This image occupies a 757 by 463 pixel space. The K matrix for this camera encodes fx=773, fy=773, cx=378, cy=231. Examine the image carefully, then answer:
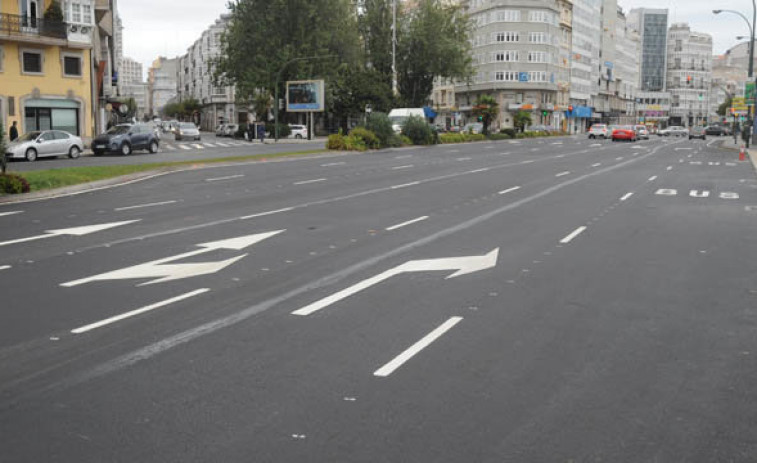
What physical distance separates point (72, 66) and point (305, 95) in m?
17.2

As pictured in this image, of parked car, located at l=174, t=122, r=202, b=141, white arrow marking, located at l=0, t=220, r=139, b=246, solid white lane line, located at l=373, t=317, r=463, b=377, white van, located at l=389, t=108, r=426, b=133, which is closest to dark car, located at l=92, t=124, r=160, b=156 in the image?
white van, located at l=389, t=108, r=426, b=133

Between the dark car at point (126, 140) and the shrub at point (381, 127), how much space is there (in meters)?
13.2

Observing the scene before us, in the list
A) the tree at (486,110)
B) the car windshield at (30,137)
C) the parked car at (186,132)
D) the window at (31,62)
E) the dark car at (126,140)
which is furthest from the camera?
the tree at (486,110)

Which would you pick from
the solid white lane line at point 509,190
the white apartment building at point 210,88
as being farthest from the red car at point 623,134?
the white apartment building at point 210,88

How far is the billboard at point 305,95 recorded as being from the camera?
2267 inches

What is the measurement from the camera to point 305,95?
58.6m

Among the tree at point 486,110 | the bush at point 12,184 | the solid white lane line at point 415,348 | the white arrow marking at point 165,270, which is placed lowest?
the solid white lane line at point 415,348

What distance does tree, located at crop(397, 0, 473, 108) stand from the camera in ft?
274

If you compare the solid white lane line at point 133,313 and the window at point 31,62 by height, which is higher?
the window at point 31,62

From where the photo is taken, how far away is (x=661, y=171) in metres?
29.3

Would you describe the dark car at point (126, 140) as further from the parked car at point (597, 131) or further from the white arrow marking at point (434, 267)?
the parked car at point (597, 131)

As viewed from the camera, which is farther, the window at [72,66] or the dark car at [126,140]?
the window at [72,66]

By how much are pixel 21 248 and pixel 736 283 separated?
32.3 feet

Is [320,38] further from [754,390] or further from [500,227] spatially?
[754,390]
